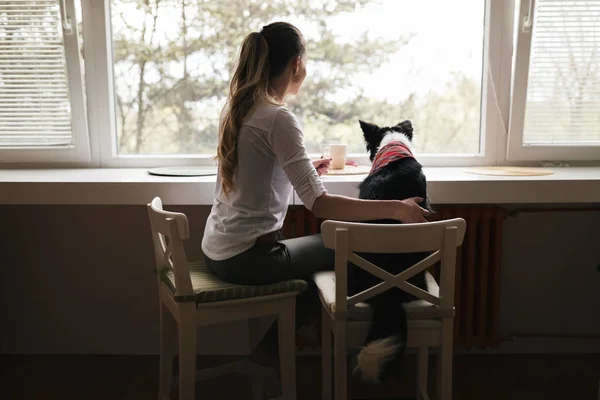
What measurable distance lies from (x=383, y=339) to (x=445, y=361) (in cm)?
19

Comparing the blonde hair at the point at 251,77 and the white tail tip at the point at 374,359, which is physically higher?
the blonde hair at the point at 251,77

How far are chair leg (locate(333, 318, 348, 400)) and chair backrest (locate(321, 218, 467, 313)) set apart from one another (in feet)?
0.19

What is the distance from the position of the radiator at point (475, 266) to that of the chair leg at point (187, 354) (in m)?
0.70

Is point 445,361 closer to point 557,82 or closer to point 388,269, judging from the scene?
point 388,269

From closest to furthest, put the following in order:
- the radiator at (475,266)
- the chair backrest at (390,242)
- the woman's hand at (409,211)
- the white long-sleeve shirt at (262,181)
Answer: the chair backrest at (390,242) < the woman's hand at (409,211) < the white long-sleeve shirt at (262,181) < the radiator at (475,266)

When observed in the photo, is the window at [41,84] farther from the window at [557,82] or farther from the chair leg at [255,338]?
the window at [557,82]

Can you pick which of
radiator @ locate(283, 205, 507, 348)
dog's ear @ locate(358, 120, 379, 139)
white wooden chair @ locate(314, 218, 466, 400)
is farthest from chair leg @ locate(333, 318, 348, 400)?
radiator @ locate(283, 205, 507, 348)

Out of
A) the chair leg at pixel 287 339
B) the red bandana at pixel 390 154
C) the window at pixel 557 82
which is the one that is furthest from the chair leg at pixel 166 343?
the window at pixel 557 82

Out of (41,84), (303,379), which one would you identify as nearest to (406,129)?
(303,379)

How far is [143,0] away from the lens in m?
2.33

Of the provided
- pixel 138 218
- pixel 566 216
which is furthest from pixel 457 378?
pixel 138 218

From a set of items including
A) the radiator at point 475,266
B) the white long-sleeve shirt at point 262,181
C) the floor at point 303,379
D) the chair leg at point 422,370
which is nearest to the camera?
the white long-sleeve shirt at point 262,181

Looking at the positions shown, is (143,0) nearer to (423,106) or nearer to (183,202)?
(183,202)

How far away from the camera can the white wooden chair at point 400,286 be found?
1.37m
